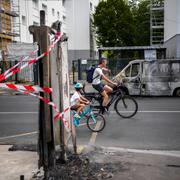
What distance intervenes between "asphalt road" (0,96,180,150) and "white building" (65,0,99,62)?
138 feet

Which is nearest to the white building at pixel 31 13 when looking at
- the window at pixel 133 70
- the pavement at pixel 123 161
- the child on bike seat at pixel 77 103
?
the window at pixel 133 70

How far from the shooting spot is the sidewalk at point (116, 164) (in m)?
4.92

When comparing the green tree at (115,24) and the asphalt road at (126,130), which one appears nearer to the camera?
the asphalt road at (126,130)

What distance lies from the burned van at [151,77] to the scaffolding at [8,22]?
603 inches

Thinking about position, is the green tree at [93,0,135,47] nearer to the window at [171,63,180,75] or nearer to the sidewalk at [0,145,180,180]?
the window at [171,63,180,75]

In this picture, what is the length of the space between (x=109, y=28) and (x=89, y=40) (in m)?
4.00

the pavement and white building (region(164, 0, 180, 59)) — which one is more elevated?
white building (region(164, 0, 180, 59))

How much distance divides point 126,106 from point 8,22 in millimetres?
23025

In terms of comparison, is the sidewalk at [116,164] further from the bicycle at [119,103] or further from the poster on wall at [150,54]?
the poster on wall at [150,54]

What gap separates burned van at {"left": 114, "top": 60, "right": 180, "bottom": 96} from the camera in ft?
52.7

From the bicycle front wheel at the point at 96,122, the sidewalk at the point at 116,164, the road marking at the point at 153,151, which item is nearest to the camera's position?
the sidewalk at the point at 116,164

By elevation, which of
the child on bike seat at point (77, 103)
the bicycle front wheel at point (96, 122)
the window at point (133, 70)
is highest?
the window at point (133, 70)

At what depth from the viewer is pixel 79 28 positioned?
178ft

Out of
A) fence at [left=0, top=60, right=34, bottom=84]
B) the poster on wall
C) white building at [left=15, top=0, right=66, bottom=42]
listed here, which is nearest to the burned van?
the poster on wall
